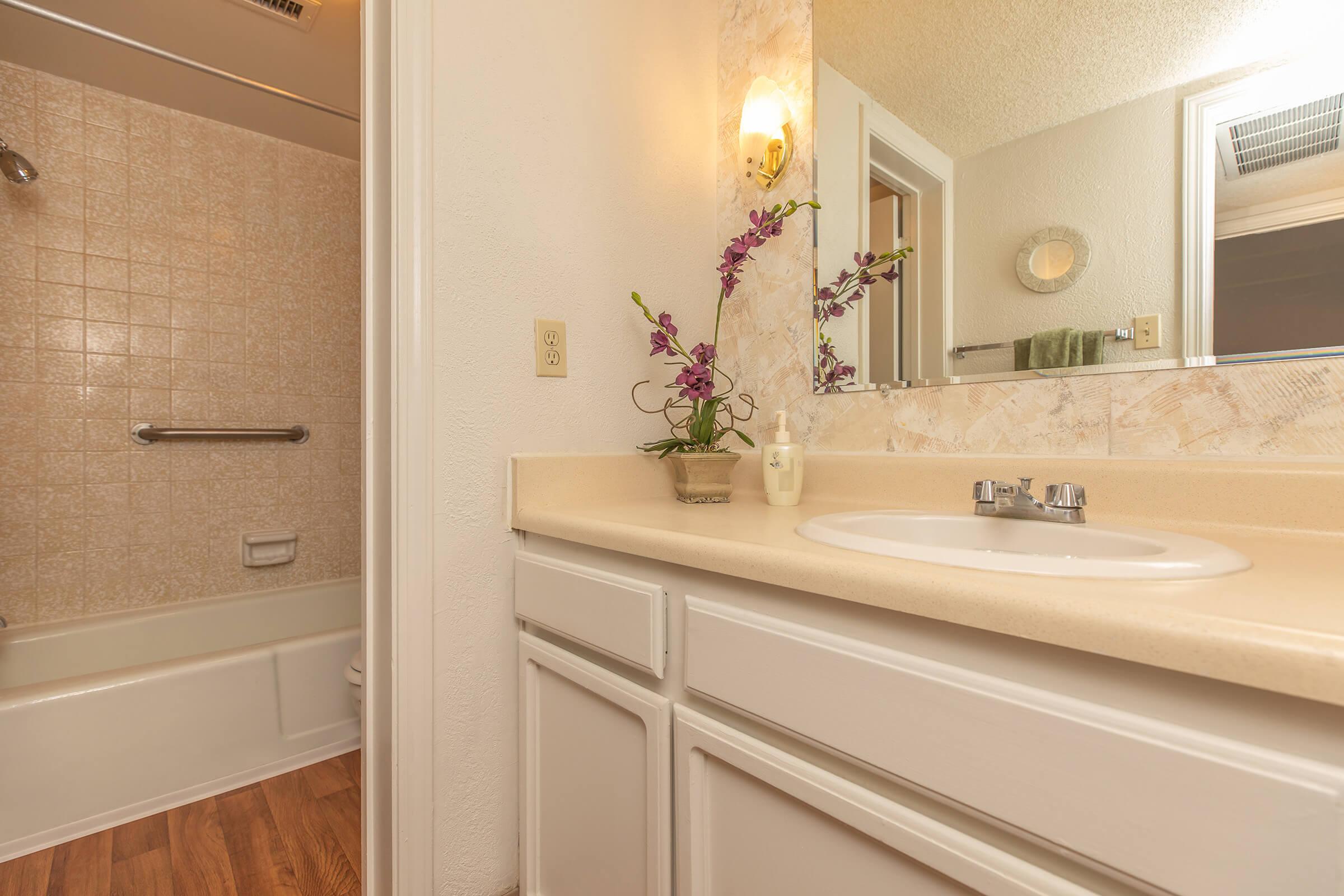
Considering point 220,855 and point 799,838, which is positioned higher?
point 799,838

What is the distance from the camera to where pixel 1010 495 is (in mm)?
764

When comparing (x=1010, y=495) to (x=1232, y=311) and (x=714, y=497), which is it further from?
(x=714, y=497)

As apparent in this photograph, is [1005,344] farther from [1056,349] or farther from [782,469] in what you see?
[782,469]

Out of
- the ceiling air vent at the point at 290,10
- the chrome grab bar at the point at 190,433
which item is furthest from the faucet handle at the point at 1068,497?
the chrome grab bar at the point at 190,433

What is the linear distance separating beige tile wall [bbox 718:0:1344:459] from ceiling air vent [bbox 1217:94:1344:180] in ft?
0.85

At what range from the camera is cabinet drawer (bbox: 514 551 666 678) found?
29.7 inches

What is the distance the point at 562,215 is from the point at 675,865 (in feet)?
3.56

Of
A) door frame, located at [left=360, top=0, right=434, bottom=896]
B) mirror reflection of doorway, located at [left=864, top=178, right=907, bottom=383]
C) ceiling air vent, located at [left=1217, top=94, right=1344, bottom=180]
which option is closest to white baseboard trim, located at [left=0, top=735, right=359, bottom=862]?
door frame, located at [left=360, top=0, right=434, bottom=896]

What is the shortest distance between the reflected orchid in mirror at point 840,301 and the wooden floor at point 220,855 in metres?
1.48

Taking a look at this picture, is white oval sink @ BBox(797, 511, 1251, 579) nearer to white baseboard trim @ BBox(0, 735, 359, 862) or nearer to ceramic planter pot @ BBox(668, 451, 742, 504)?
ceramic planter pot @ BBox(668, 451, 742, 504)

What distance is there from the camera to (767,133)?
1.29 meters

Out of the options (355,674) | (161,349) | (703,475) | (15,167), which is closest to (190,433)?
(161,349)

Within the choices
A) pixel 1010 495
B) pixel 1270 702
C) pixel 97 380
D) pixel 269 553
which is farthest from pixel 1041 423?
pixel 97 380

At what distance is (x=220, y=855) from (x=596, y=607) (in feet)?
4.15
